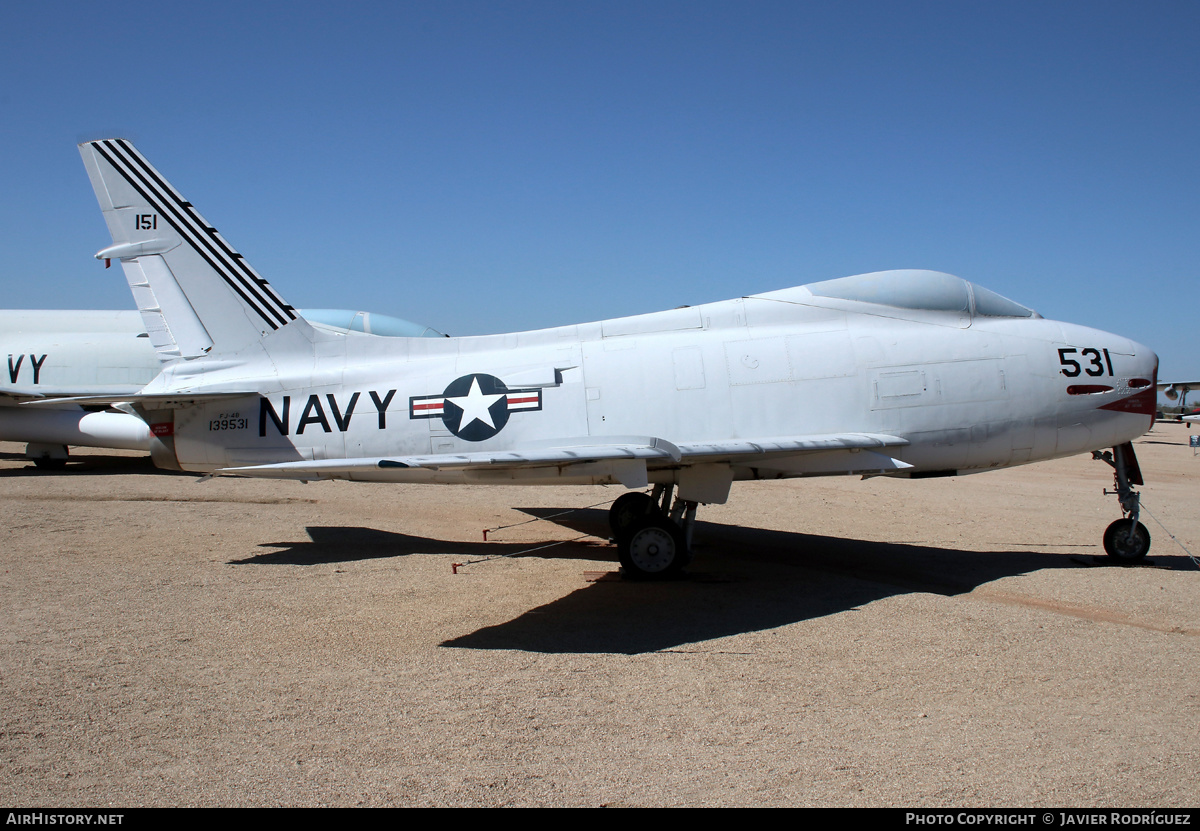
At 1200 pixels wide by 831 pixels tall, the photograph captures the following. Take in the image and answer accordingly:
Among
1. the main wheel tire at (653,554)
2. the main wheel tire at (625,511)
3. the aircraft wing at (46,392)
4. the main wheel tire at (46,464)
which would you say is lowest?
the main wheel tire at (653,554)

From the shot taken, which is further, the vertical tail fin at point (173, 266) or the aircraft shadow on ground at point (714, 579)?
the vertical tail fin at point (173, 266)

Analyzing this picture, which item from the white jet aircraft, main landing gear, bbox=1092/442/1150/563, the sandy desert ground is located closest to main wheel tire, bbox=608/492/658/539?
the sandy desert ground

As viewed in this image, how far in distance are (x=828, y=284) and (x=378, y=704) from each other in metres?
7.35

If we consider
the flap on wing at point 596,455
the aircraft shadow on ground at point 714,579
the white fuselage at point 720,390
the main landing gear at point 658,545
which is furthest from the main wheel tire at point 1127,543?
the main landing gear at point 658,545

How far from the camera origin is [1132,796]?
3807 millimetres

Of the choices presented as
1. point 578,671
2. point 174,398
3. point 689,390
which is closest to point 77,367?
point 174,398

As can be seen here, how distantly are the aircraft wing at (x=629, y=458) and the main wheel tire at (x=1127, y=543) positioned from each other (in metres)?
3.52

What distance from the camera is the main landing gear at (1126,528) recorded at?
961cm

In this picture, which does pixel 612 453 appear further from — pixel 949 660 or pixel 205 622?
pixel 205 622

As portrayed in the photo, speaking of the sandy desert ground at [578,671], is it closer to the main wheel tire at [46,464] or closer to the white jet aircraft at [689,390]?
the white jet aircraft at [689,390]

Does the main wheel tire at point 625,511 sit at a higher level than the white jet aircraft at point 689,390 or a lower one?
lower

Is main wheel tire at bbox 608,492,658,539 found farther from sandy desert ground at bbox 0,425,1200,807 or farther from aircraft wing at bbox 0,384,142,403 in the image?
aircraft wing at bbox 0,384,142,403

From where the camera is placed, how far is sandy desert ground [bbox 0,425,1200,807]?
3967 millimetres
